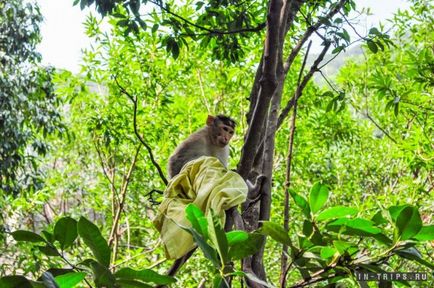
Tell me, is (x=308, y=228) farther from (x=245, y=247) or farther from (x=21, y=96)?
(x=21, y=96)

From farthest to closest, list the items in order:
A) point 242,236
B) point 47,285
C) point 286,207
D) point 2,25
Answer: point 2,25
point 286,207
point 242,236
point 47,285

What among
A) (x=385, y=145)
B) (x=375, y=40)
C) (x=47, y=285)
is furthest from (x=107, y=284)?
(x=385, y=145)

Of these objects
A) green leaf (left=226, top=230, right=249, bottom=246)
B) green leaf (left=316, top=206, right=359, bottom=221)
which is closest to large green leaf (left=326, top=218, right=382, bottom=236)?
green leaf (left=316, top=206, right=359, bottom=221)

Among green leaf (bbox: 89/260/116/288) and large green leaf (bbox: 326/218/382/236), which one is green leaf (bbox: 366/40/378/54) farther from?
green leaf (bbox: 89/260/116/288)

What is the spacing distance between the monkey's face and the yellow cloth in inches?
42.5

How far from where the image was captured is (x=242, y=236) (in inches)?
23.7

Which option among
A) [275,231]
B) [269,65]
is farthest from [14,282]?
[269,65]

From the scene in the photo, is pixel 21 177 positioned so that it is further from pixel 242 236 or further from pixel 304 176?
pixel 242 236

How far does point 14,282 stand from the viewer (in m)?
0.51

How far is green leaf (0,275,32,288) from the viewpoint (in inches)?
20.0

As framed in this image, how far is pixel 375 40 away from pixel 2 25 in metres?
3.09

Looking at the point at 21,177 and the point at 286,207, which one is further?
the point at 21,177

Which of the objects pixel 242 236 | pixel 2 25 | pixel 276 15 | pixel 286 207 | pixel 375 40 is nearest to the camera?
pixel 242 236

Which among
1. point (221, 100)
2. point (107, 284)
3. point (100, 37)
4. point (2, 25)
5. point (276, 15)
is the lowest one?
point (107, 284)
